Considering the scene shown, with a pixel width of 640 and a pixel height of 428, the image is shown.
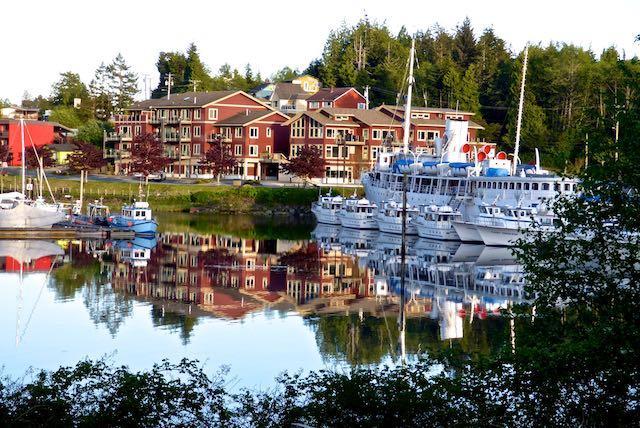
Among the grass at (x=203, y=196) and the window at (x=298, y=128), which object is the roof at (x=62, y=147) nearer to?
the grass at (x=203, y=196)

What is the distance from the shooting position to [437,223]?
192 ft

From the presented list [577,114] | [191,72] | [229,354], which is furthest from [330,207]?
[191,72]

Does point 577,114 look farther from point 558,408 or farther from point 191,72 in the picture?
point 558,408

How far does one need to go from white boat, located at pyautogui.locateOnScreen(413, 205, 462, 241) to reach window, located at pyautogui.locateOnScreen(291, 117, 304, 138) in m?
28.8

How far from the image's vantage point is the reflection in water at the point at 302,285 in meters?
30.1

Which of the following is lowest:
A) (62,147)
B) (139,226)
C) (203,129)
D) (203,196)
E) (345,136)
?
(139,226)

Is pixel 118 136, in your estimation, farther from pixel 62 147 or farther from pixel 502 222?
pixel 502 222

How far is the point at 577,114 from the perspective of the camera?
86.8 m

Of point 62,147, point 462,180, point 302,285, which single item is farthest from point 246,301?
point 62,147

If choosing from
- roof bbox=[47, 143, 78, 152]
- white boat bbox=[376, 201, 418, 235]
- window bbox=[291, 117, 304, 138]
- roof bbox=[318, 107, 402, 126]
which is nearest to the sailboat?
white boat bbox=[376, 201, 418, 235]

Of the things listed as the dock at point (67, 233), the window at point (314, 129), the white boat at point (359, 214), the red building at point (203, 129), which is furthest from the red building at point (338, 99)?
the dock at point (67, 233)

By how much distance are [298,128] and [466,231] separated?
109ft

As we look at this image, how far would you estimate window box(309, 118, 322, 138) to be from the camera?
283 ft

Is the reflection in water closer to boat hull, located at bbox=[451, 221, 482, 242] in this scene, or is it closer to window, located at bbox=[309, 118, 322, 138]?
boat hull, located at bbox=[451, 221, 482, 242]
